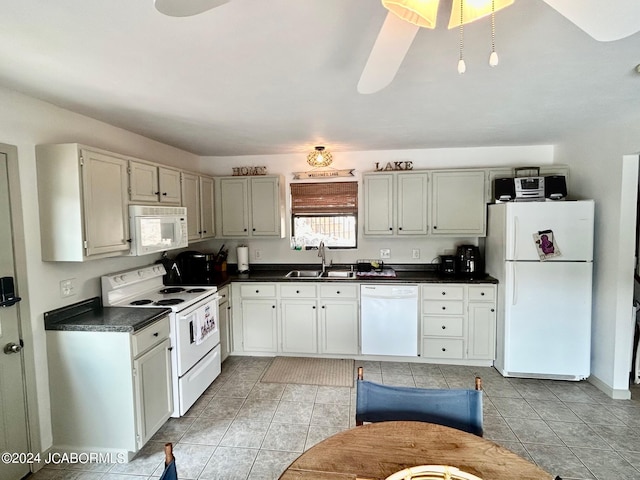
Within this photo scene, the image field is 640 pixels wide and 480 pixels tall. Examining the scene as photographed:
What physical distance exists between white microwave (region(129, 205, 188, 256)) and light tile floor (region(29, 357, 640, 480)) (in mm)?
1436

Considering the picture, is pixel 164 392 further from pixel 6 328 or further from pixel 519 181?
pixel 519 181

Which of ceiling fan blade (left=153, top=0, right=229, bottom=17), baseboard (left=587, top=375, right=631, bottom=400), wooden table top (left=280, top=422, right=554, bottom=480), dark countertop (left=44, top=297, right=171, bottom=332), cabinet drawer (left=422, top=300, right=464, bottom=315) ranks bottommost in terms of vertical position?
baseboard (left=587, top=375, right=631, bottom=400)

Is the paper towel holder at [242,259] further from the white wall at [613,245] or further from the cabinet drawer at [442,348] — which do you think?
the white wall at [613,245]

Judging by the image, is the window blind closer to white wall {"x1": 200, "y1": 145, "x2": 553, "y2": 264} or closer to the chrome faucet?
white wall {"x1": 200, "y1": 145, "x2": 553, "y2": 264}

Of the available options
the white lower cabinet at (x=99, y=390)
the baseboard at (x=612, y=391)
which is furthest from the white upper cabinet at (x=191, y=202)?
the baseboard at (x=612, y=391)

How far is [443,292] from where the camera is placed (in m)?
3.52

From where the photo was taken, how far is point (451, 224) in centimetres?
375

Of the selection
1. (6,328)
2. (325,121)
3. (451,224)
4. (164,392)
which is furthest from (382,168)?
(6,328)

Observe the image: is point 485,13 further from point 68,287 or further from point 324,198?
point 324,198

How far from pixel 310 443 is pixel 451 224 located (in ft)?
8.80

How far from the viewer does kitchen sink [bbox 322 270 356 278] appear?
385cm

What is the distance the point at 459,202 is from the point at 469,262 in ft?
2.28

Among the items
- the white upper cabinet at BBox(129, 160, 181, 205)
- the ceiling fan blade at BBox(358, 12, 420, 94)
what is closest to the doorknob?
the white upper cabinet at BBox(129, 160, 181, 205)

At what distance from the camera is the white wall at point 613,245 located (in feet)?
9.05
